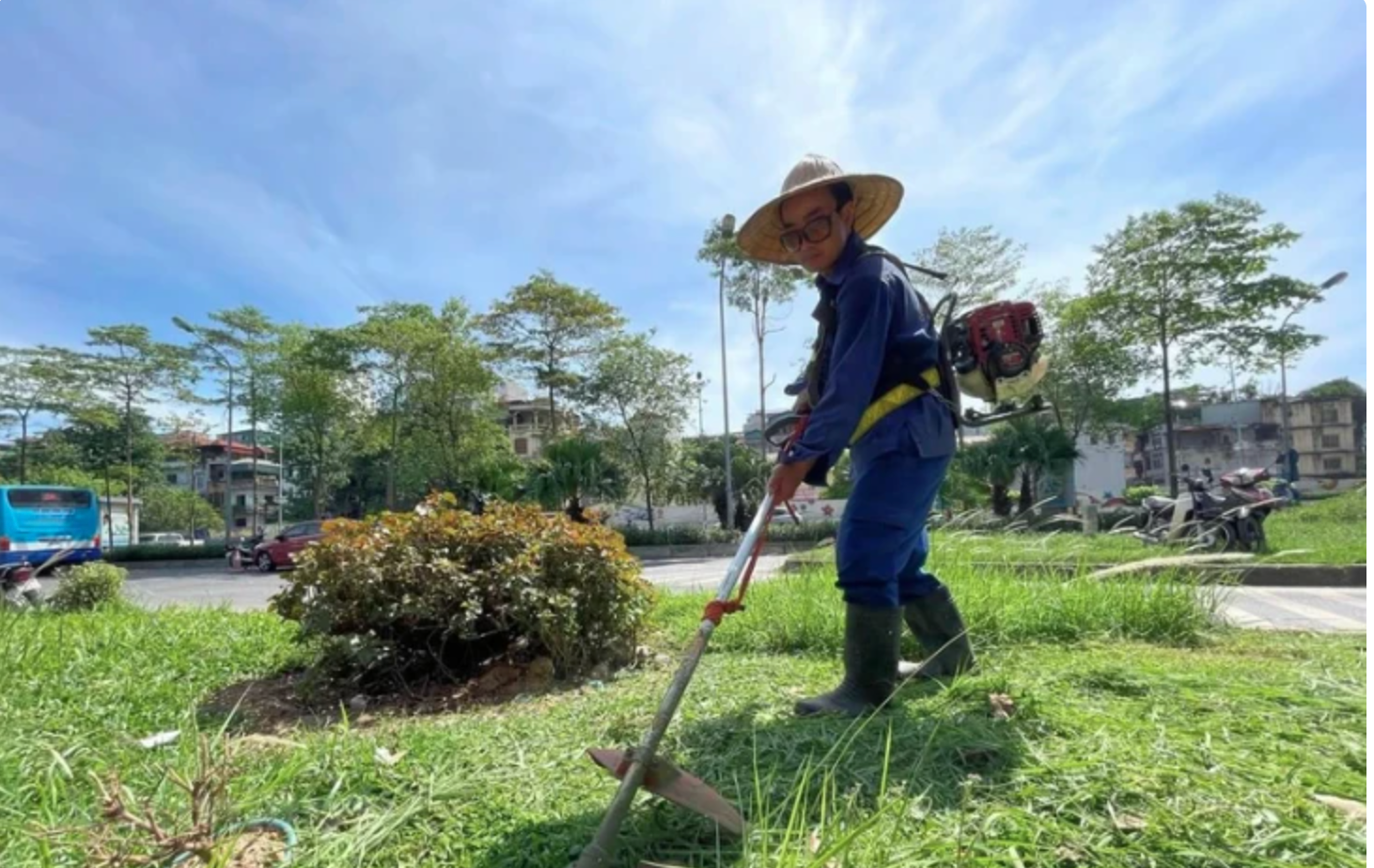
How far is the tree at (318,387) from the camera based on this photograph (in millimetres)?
25781

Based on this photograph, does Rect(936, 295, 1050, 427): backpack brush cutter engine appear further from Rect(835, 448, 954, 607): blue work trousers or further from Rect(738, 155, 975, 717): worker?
Rect(835, 448, 954, 607): blue work trousers

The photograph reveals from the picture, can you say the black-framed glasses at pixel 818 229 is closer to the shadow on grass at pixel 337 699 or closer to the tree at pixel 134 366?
the shadow on grass at pixel 337 699

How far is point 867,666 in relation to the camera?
2004 millimetres

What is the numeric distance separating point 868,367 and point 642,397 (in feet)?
75.1

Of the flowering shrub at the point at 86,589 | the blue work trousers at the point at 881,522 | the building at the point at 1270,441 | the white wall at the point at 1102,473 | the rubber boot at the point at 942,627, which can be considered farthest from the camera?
the building at the point at 1270,441

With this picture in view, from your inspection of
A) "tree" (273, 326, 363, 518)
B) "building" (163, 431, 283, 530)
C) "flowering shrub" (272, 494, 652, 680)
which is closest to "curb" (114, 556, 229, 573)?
"tree" (273, 326, 363, 518)

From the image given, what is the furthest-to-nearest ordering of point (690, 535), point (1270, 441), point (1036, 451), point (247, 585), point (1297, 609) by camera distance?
point (1270, 441) < point (690, 535) < point (1036, 451) < point (247, 585) < point (1297, 609)

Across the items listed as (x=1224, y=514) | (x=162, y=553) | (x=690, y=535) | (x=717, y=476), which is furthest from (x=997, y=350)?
(x=162, y=553)

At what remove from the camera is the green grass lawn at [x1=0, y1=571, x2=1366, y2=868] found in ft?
3.82

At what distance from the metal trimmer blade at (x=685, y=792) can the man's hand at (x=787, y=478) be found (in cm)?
83

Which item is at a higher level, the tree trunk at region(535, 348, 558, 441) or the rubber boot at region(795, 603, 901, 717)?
the tree trunk at region(535, 348, 558, 441)

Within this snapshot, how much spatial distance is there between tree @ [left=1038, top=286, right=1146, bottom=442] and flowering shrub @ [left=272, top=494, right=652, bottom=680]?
61.6ft

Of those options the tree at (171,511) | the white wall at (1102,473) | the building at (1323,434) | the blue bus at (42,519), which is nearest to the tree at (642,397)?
the blue bus at (42,519)

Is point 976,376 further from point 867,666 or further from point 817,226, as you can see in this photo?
point 867,666
